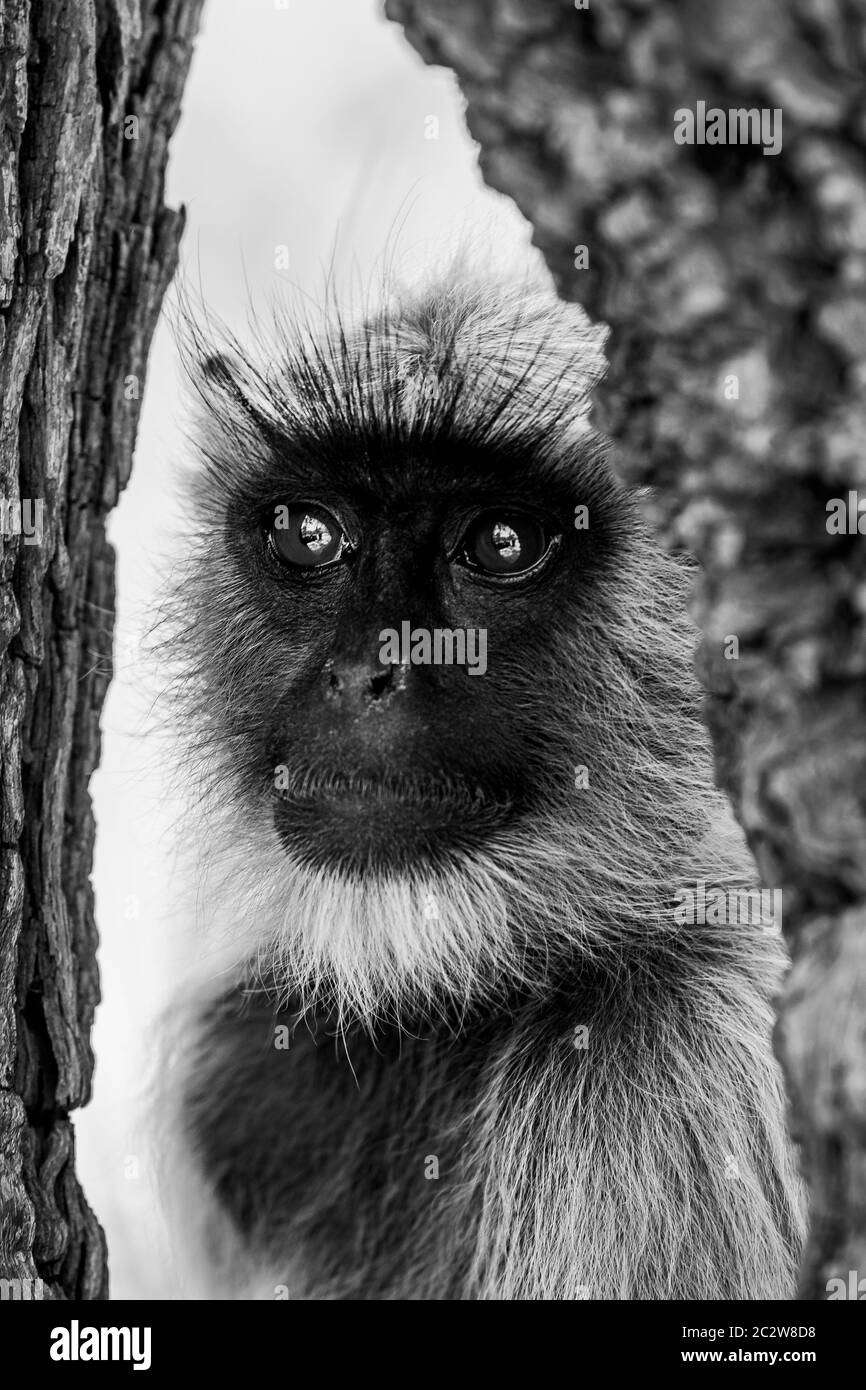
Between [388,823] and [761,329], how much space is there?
6.39ft

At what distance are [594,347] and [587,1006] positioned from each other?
1.62m

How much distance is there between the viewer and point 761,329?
4.25 ft

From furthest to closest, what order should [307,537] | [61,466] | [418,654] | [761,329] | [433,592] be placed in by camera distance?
[307,537] < [433,592] < [418,654] < [61,466] < [761,329]

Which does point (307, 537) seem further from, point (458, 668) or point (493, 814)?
point (493, 814)

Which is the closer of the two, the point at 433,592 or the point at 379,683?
the point at 379,683

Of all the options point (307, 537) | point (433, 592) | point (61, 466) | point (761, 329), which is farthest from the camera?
point (307, 537)

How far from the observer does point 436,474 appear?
3.28 meters

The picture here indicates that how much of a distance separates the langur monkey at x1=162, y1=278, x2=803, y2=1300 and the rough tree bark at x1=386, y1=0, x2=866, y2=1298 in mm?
1531

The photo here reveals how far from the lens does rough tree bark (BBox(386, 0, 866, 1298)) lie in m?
1.22

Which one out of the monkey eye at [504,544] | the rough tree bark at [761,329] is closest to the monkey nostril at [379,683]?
the monkey eye at [504,544]

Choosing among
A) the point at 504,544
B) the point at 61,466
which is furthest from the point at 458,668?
the point at 61,466

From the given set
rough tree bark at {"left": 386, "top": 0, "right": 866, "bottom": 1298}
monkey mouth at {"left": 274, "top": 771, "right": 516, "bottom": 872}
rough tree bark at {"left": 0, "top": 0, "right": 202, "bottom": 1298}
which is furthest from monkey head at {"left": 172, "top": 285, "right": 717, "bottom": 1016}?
rough tree bark at {"left": 386, "top": 0, "right": 866, "bottom": 1298}

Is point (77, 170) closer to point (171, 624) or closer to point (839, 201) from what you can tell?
point (171, 624)

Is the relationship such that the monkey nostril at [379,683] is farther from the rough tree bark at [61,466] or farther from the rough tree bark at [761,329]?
the rough tree bark at [761,329]
